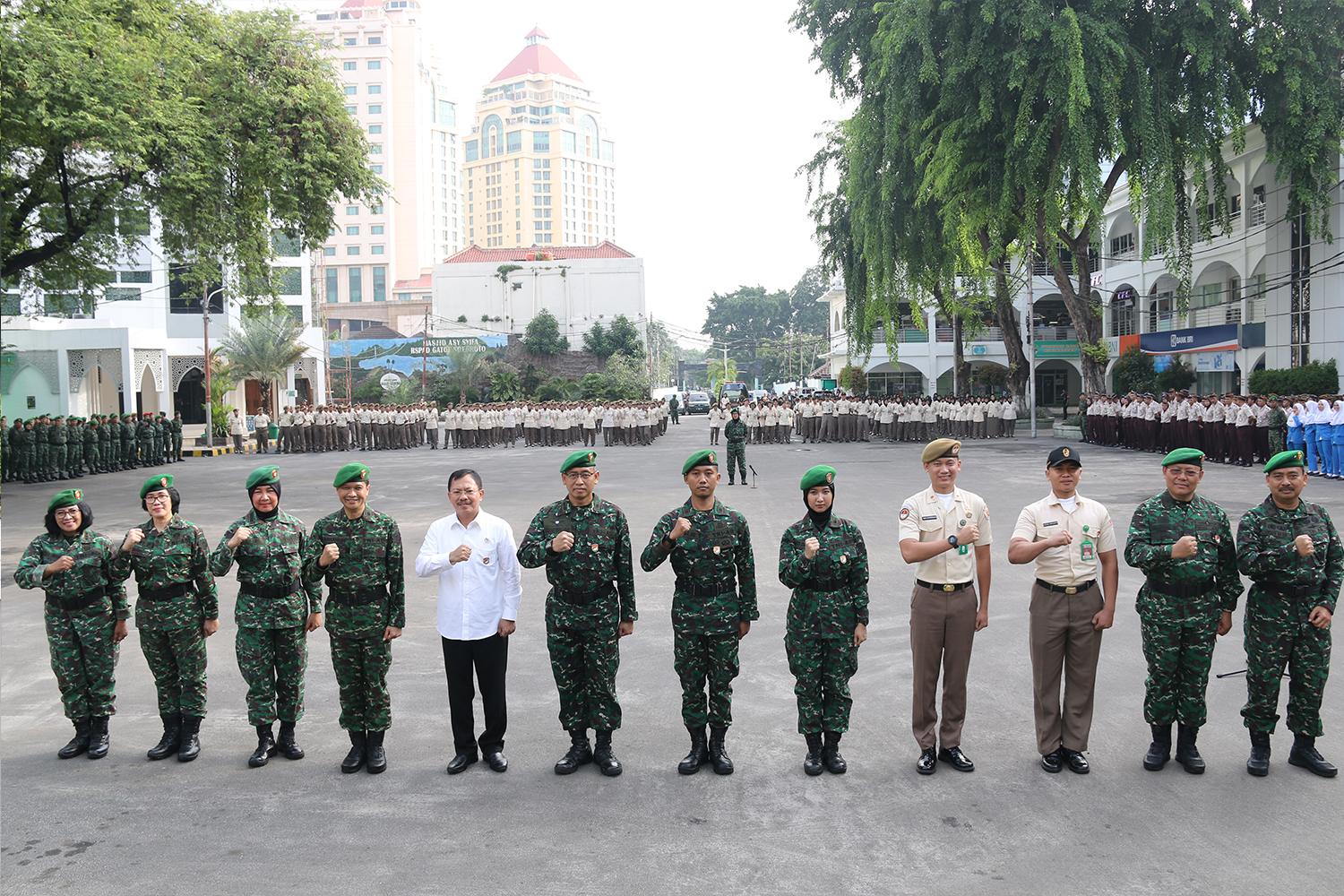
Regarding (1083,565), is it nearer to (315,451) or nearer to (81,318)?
(315,451)

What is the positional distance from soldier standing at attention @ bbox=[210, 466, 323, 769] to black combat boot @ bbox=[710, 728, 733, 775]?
2346 mm

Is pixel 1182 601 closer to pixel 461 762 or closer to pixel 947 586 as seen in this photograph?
pixel 947 586

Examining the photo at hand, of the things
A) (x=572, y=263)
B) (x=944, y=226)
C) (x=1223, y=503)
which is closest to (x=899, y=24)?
(x=944, y=226)

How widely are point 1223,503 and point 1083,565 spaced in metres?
10.3

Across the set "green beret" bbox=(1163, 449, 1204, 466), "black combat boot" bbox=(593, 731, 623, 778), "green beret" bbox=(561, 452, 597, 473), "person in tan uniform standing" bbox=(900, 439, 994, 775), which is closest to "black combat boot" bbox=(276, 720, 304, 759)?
"black combat boot" bbox=(593, 731, 623, 778)

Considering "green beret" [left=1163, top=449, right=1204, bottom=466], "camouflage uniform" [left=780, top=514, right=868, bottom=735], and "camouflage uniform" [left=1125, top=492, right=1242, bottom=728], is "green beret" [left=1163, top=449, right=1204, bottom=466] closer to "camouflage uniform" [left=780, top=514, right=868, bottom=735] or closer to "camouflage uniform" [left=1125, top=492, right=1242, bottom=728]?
"camouflage uniform" [left=1125, top=492, right=1242, bottom=728]

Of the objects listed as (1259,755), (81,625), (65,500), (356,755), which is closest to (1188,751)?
(1259,755)

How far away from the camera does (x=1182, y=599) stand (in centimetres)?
498

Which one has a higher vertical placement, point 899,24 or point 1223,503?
point 899,24

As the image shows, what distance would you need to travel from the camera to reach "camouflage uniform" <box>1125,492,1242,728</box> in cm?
497

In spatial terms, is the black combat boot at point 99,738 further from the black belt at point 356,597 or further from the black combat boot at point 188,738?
the black belt at point 356,597

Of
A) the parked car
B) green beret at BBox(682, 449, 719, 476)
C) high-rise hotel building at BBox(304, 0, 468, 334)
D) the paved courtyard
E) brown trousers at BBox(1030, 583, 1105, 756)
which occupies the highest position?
high-rise hotel building at BBox(304, 0, 468, 334)

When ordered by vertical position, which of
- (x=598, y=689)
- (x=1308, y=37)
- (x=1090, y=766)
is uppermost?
(x=1308, y=37)

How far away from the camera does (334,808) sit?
15.7 feet
